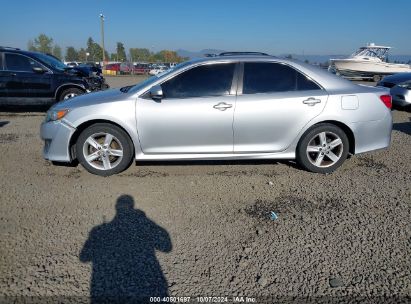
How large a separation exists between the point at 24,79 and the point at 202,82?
6413 millimetres

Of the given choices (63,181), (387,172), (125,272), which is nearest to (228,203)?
(125,272)

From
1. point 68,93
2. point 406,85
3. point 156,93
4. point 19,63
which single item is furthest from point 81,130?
point 406,85

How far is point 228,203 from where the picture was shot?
367 centimetres

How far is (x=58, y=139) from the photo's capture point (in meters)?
4.29

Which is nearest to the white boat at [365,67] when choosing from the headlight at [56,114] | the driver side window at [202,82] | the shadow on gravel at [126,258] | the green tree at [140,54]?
the driver side window at [202,82]

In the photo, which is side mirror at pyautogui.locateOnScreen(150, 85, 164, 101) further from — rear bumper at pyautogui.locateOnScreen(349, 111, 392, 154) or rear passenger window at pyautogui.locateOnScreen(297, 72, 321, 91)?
rear bumper at pyautogui.locateOnScreen(349, 111, 392, 154)

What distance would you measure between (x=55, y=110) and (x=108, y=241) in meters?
2.34

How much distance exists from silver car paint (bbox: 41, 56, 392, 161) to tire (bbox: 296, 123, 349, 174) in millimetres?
108

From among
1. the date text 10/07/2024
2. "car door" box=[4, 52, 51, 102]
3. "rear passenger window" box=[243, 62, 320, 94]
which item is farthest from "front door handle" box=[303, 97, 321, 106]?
"car door" box=[4, 52, 51, 102]

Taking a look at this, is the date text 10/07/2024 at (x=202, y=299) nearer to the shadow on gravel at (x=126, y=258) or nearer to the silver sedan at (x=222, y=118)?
the shadow on gravel at (x=126, y=258)

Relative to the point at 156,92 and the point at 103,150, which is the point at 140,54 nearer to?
the point at 103,150

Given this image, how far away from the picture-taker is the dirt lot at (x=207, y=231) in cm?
237

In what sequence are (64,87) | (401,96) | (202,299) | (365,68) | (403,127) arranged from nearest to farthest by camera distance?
1. (202,299)
2. (403,127)
3. (64,87)
4. (401,96)
5. (365,68)

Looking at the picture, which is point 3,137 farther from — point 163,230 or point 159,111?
point 163,230
